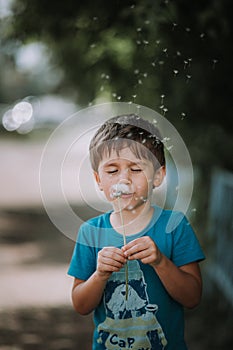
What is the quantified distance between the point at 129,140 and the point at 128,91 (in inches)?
24.8

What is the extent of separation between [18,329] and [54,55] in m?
0.96

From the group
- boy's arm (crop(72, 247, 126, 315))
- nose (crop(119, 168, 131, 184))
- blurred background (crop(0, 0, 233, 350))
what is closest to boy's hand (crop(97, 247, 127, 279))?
boy's arm (crop(72, 247, 126, 315))

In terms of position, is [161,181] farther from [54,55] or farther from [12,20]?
[54,55]

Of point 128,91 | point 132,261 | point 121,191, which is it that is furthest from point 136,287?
point 128,91

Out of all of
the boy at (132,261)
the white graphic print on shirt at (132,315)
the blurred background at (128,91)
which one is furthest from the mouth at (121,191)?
the blurred background at (128,91)

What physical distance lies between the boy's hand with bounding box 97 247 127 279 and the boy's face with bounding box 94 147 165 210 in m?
0.09

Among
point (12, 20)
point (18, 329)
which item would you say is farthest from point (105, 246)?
point (18, 329)

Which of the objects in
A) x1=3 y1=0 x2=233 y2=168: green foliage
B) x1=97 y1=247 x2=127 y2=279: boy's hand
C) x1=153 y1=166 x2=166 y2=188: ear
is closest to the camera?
x1=97 y1=247 x2=127 y2=279: boy's hand

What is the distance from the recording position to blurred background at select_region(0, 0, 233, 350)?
5.84ft

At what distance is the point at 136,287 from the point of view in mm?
947

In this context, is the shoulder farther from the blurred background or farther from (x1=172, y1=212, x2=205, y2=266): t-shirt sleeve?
the blurred background

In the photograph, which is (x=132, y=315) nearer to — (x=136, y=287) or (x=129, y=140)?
(x=136, y=287)

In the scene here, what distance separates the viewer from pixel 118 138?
38.2 inches

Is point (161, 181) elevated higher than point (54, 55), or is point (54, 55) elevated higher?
point (54, 55)
